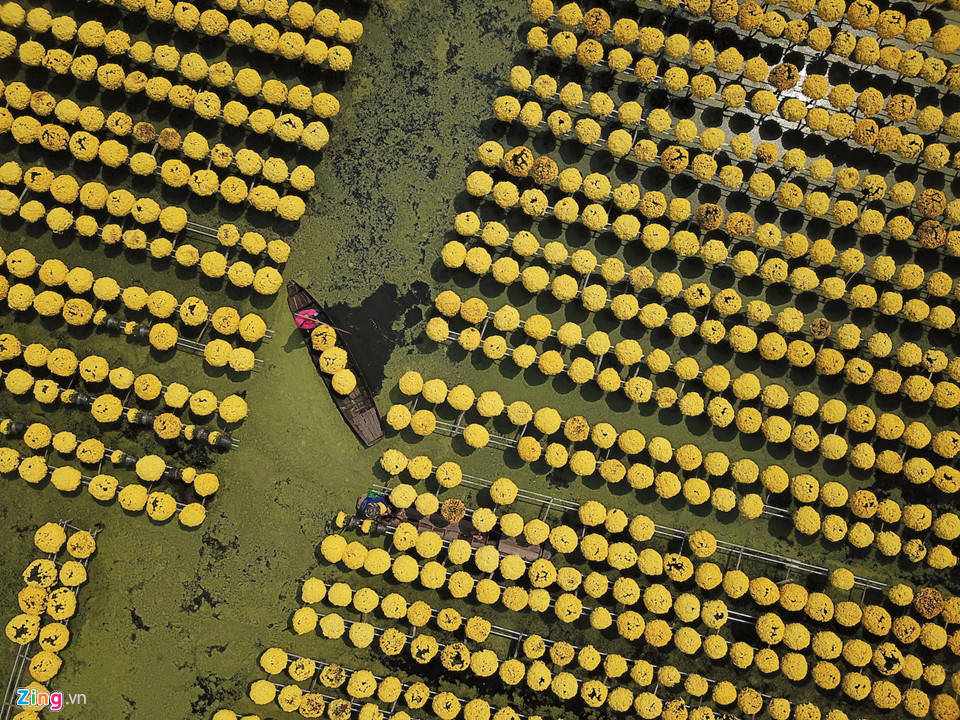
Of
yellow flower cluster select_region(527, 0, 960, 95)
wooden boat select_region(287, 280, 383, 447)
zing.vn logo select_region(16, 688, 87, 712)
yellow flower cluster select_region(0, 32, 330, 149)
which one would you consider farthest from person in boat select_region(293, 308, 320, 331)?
zing.vn logo select_region(16, 688, 87, 712)

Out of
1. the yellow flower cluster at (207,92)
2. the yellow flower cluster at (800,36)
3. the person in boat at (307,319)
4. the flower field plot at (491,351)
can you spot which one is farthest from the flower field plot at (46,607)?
the yellow flower cluster at (800,36)

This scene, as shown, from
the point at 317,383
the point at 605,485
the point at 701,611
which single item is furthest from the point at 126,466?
the point at 701,611

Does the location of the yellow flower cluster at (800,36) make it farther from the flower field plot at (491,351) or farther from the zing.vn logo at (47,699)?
the zing.vn logo at (47,699)

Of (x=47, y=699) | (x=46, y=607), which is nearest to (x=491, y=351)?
(x=46, y=607)

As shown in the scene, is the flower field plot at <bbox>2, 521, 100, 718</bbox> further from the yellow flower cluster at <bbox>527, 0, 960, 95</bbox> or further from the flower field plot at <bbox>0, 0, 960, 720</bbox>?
the yellow flower cluster at <bbox>527, 0, 960, 95</bbox>

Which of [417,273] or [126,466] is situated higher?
[417,273]

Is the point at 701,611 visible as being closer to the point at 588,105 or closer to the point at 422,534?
the point at 422,534

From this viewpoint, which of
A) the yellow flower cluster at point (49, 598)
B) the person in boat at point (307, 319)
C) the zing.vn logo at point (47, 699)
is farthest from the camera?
the person in boat at point (307, 319)

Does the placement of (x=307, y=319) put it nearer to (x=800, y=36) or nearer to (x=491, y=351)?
(x=491, y=351)
